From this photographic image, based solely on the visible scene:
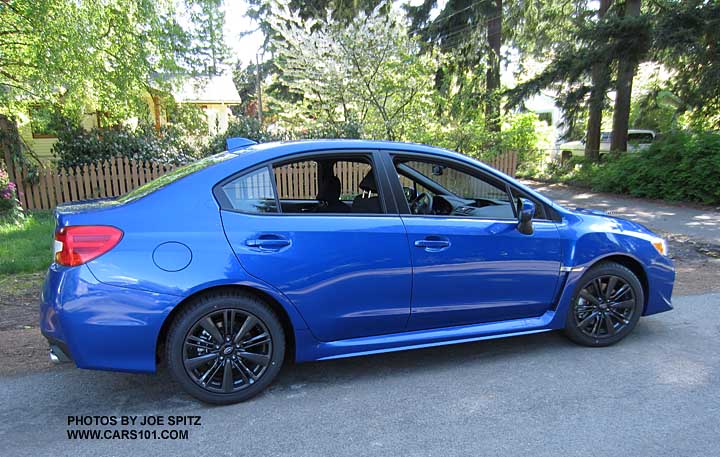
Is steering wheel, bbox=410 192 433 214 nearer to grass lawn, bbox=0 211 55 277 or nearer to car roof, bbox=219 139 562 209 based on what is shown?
car roof, bbox=219 139 562 209

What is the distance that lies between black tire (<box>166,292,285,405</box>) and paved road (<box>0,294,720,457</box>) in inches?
5.6

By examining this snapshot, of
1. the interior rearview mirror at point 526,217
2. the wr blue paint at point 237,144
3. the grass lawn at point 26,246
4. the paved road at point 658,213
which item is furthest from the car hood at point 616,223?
the grass lawn at point 26,246

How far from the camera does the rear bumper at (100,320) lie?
2.82 m

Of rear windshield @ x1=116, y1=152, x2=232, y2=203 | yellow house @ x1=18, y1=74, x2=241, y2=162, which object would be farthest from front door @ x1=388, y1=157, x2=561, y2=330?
yellow house @ x1=18, y1=74, x2=241, y2=162

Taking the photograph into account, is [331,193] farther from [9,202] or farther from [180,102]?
[180,102]

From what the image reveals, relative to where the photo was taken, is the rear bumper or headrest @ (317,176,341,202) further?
headrest @ (317,176,341,202)

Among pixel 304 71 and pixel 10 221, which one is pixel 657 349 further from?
pixel 304 71

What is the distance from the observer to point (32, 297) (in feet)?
17.5

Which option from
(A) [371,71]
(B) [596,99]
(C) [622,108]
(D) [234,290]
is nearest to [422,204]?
(D) [234,290]

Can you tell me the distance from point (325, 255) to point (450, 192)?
5.26ft

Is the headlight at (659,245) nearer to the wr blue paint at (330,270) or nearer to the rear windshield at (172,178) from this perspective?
the wr blue paint at (330,270)

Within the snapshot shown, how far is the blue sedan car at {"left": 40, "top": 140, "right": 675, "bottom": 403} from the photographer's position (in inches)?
114

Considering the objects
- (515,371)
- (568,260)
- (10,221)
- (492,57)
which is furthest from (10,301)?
(492,57)

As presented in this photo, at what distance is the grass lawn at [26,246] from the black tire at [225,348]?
10.5 ft
